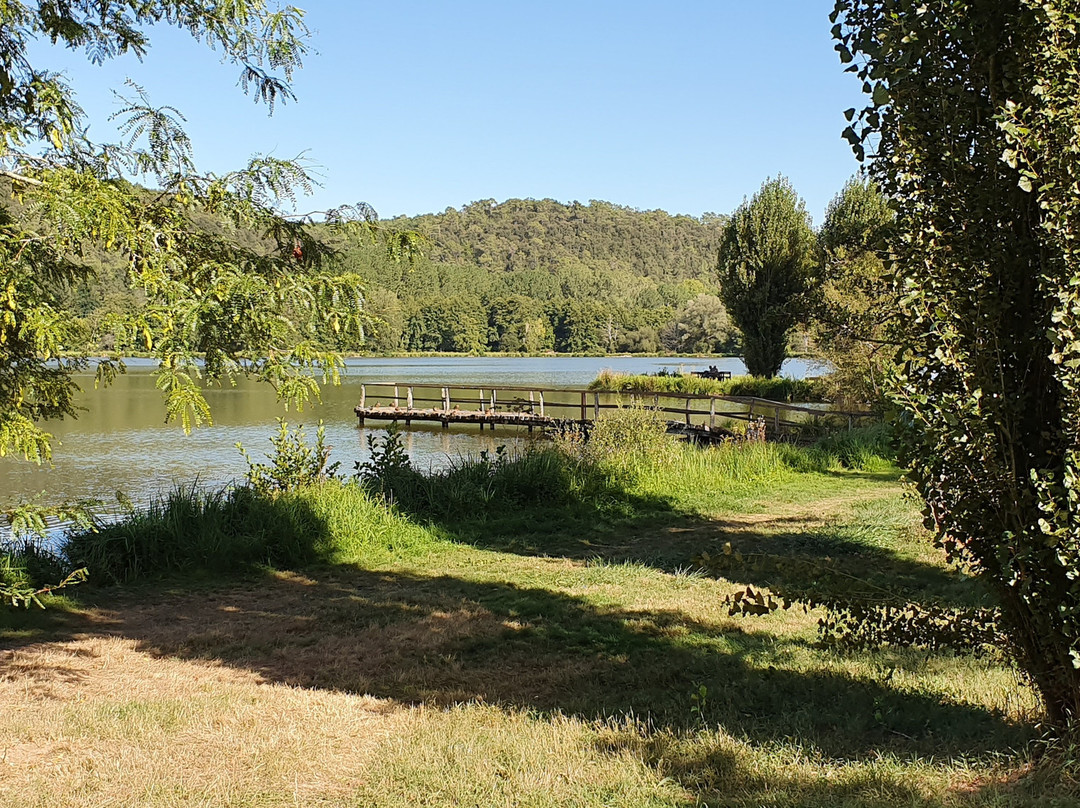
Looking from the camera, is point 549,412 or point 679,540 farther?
point 549,412

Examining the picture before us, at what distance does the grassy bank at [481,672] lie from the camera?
128 inches

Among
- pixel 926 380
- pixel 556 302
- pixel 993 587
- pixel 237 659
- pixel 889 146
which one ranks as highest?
pixel 556 302

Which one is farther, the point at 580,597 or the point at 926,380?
the point at 580,597

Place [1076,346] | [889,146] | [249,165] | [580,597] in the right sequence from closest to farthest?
1. [1076,346]
2. [889,146]
3. [249,165]
4. [580,597]

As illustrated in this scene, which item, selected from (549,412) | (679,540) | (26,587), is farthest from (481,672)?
(549,412)

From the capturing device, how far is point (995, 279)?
3260 mm

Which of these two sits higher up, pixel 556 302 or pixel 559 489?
pixel 556 302

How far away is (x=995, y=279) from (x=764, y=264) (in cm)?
3708

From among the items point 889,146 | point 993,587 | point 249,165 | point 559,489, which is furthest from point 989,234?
point 559,489

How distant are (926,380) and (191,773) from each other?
3307mm

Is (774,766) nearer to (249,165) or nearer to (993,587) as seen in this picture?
(993,587)

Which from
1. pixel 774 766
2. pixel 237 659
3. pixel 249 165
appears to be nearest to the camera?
pixel 774 766

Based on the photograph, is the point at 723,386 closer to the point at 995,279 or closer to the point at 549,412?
the point at 549,412

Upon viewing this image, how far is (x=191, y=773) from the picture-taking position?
136 inches
